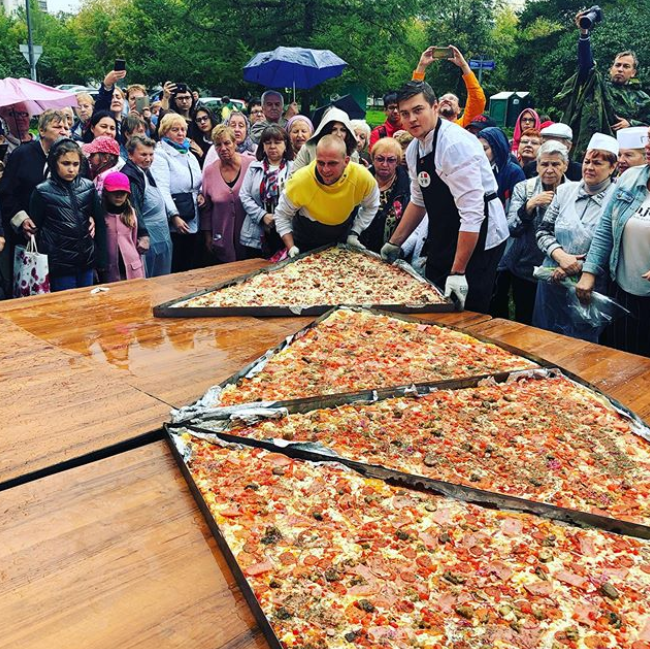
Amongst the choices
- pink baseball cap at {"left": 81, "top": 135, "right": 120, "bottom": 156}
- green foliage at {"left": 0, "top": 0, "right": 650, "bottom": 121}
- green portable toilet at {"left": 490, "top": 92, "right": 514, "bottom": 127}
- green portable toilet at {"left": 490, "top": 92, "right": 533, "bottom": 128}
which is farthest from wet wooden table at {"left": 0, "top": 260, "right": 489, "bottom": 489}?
green portable toilet at {"left": 490, "top": 92, "right": 514, "bottom": 127}

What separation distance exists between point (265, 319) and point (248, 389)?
94 cm

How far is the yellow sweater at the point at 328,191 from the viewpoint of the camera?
13.5 ft

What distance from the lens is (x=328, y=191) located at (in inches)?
163

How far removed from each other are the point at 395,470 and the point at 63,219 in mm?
3163

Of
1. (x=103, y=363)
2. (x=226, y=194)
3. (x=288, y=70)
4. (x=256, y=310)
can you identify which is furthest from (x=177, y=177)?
(x=288, y=70)

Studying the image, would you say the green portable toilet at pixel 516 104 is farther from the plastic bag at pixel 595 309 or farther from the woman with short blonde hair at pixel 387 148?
the plastic bag at pixel 595 309

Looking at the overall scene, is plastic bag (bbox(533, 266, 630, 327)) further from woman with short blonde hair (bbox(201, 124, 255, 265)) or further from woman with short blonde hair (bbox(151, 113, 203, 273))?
woman with short blonde hair (bbox(151, 113, 203, 273))

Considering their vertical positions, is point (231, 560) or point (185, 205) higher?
point (185, 205)

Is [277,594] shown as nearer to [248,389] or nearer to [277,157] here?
[248,389]

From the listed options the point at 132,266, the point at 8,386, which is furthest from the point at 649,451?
the point at 132,266

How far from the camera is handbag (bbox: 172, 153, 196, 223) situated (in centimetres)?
523

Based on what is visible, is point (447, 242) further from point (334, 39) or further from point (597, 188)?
point (334, 39)

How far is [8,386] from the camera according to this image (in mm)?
2439

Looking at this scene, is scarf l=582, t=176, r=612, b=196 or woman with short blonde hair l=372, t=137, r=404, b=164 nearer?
scarf l=582, t=176, r=612, b=196
